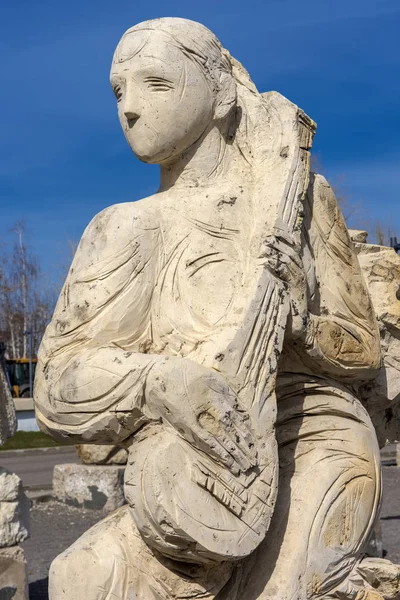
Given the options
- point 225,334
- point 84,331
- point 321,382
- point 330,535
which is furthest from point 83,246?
point 330,535

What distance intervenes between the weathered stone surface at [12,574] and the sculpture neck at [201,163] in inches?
120

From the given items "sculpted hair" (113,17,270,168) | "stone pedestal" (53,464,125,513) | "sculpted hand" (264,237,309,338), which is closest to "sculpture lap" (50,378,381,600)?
"sculpted hand" (264,237,309,338)

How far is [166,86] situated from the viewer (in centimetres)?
303

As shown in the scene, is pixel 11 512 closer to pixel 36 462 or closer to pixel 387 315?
pixel 387 315

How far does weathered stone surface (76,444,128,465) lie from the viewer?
10.3 meters

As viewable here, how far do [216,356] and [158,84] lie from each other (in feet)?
3.09

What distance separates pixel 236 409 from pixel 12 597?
10.6 ft

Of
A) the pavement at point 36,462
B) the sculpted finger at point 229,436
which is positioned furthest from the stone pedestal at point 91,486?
the sculpted finger at point 229,436

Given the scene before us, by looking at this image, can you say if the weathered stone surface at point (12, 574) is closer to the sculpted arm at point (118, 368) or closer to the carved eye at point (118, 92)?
the sculpted arm at point (118, 368)

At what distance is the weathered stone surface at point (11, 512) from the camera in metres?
5.38

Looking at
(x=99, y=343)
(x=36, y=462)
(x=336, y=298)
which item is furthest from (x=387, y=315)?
(x=36, y=462)

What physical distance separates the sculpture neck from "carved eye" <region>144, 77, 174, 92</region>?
0.74 ft

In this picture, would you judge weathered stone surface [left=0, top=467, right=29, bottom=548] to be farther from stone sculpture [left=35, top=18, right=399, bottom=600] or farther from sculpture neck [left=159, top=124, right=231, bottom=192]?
sculpture neck [left=159, top=124, right=231, bottom=192]

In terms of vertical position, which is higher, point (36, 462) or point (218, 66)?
point (218, 66)
